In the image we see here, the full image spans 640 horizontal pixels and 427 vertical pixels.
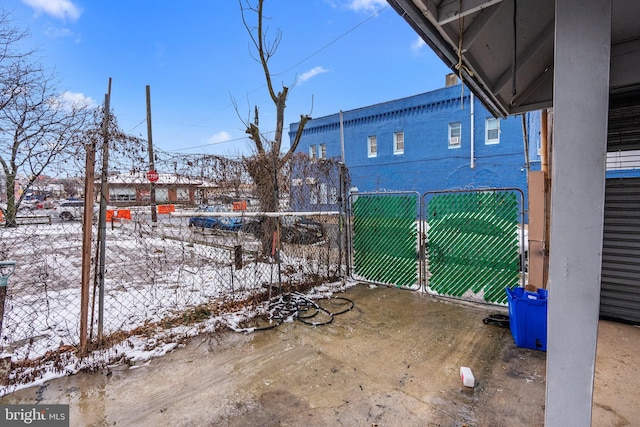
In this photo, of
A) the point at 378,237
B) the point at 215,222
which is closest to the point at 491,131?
the point at 378,237

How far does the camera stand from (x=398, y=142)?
1705 centimetres

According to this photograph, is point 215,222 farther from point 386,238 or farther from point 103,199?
point 386,238

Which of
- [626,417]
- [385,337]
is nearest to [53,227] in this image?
[385,337]

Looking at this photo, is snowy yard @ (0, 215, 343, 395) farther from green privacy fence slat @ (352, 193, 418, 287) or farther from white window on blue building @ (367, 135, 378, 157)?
white window on blue building @ (367, 135, 378, 157)

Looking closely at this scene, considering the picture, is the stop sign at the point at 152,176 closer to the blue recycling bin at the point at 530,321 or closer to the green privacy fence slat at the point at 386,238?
the green privacy fence slat at the point at 386,238

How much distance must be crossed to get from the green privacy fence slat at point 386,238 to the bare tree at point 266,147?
1.79 meters

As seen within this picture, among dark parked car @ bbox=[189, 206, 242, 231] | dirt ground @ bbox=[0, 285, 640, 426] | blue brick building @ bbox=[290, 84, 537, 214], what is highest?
blue brick building @ bbox=[290, 84, 537, 214]

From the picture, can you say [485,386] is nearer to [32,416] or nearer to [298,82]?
[32,416]

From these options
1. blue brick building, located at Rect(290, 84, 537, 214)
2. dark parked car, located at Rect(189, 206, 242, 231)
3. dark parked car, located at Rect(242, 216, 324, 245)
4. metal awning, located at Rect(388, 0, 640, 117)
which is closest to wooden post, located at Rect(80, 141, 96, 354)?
dark parked car, located at Rect(189, 206, 242, 231)

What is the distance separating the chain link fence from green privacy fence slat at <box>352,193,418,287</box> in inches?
16.8

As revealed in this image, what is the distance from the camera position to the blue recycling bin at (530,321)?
10.7 feet

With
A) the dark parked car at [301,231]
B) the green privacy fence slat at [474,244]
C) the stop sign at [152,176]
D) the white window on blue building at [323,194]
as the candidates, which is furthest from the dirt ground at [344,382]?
the white window on blue building at [323,194]

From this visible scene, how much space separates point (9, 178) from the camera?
2752 millimetres

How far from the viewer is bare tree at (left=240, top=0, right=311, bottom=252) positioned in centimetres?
493
